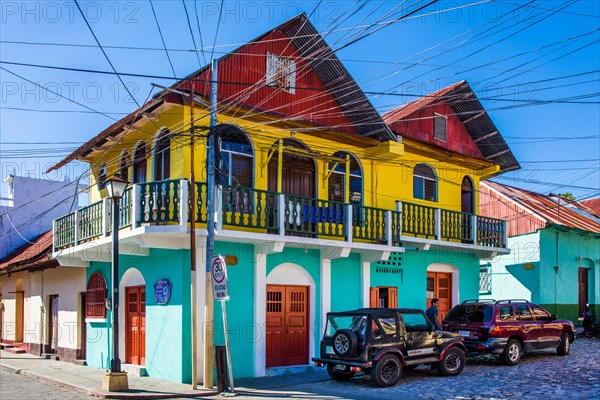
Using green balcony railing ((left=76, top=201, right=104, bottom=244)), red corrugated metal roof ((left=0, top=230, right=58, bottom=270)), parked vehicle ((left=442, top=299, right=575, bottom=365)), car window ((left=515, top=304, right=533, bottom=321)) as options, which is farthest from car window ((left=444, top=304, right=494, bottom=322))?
red corrugated metal roof ((left=0, top=230, right=58, bottom=270))

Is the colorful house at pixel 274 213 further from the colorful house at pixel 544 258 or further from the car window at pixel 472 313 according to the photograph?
the colorful house at pixel 544 258

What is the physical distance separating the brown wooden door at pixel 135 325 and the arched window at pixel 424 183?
8.79 meters

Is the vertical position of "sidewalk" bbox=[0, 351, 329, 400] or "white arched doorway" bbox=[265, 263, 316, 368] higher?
"white arched doorway" bbox=[265, 263, 316, 368]

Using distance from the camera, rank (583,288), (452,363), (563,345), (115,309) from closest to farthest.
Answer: (115,309), (452,363), (563,345), (583,288)

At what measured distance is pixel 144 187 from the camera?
13.9 meters

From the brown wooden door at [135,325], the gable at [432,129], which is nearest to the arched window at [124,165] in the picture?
the brown wooden door at [135,325]

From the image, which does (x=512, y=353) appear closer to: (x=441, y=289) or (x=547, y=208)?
(x=441, y=289)

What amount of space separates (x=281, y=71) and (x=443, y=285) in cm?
884

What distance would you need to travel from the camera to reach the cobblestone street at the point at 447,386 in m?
12.0

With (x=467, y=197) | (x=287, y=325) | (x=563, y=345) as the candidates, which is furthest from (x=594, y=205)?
(x=287, y=325)

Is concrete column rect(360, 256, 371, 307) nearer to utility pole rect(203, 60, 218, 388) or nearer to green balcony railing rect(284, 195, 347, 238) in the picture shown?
green balcony railing rect(284, 195, 347, 238)

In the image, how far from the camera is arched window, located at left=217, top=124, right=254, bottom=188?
15.3 metres

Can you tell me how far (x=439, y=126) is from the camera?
20.5 m

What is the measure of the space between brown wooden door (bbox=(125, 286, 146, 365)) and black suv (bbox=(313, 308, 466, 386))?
4.99 m
